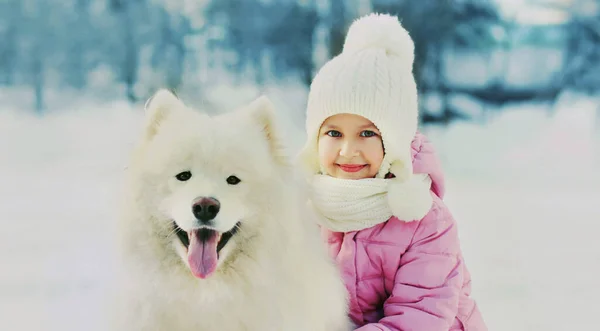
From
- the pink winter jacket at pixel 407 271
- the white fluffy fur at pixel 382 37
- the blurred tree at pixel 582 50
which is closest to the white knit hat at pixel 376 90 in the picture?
the white fluffy fur at pixel 382 37

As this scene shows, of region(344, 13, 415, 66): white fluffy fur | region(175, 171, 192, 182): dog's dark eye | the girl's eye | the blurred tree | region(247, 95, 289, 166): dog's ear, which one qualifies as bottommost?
the blurred tree

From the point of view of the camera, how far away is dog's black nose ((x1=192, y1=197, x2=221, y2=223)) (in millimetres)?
1446

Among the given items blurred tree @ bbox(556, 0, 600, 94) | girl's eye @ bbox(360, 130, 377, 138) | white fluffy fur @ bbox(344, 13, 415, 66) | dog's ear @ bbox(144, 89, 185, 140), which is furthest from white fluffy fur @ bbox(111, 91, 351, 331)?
blurred tree @ bbox(556, 0, 600, 94)

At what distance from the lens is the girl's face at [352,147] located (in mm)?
2004

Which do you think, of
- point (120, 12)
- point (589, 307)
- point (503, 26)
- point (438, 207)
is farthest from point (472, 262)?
point (120, 12)

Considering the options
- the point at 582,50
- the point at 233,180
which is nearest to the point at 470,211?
the point at 582,50

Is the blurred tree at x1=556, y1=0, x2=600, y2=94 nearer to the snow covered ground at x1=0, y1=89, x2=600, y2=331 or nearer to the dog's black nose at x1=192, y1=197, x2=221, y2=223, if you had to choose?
the snow covered ground at x1=0, y1=89, x2=600, y2=331

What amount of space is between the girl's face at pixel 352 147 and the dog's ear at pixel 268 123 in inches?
14.5

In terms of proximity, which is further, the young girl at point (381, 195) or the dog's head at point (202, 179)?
the young girl at point (381, 195)

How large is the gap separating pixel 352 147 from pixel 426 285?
1.63 ft

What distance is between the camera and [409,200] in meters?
1.89

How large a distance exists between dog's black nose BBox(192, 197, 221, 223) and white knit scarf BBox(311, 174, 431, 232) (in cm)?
54

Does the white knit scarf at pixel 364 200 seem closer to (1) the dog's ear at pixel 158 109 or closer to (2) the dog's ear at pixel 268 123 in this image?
(2) the dog's ear at pixel 268 123

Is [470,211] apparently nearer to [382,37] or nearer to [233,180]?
[382,37]
